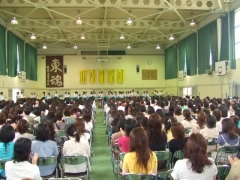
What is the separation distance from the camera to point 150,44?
25453 mm

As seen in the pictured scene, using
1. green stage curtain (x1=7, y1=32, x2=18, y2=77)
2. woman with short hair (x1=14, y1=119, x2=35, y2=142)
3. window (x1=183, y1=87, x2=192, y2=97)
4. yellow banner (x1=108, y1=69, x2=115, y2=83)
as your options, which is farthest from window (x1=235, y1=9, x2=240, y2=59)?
yellow banner (x1=108, y1=69, x2=115, y2=83)

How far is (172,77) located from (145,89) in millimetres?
3746

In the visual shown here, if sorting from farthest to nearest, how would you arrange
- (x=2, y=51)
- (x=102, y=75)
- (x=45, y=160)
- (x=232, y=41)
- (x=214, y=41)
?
(x=102, y=75) → (x=2, y=51) → (x=214, y=41) → (x=232, y=41) → (x=45, y=160)

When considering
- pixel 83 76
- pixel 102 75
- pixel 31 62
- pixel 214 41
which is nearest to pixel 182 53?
pixel 214 41

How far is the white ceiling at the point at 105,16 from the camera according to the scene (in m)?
13.2

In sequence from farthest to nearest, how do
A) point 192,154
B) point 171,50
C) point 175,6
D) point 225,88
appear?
point 171,50, point 225,88, point 175,6, point 192,154

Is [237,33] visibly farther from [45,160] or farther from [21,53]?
[21,53]

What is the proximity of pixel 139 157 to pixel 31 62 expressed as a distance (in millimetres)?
22025

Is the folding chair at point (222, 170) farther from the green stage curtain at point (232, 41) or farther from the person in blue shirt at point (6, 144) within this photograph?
the green stage curtain at point (232, 41)

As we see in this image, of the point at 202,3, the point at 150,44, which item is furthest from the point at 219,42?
the point at 150,44

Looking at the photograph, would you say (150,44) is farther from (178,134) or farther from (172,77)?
(178,134)

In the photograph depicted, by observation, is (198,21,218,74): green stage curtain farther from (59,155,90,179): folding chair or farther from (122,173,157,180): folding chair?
(122,173,157,180): folding chair

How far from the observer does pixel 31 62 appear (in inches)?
917

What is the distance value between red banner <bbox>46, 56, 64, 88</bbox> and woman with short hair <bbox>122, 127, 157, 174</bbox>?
23.5 meters
